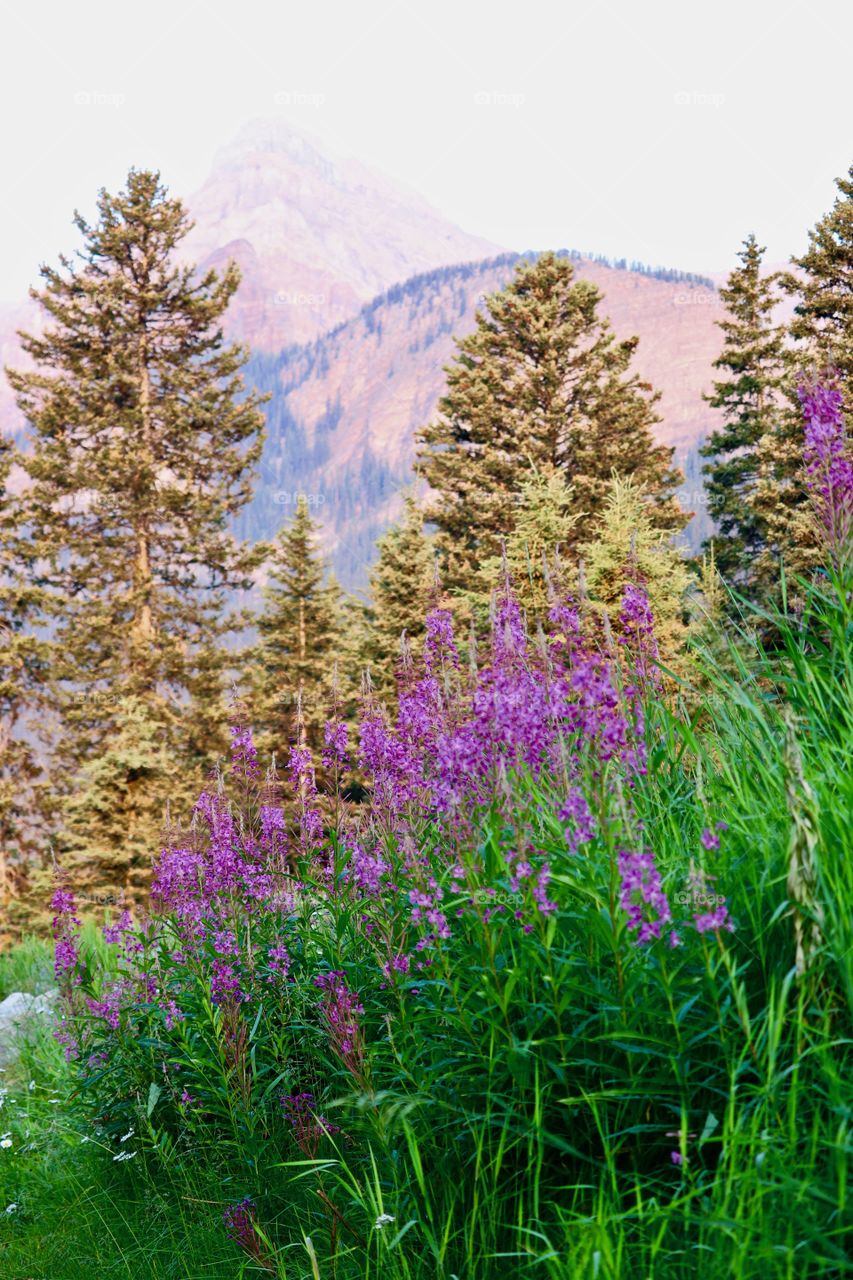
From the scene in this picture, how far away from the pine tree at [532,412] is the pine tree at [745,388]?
6.91 feet

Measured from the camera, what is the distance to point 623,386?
3108 centimetres

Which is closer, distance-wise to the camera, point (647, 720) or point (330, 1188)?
point (330, 1188)

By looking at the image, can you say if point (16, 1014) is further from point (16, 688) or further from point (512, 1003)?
point (16, 688)

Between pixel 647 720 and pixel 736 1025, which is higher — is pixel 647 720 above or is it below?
above

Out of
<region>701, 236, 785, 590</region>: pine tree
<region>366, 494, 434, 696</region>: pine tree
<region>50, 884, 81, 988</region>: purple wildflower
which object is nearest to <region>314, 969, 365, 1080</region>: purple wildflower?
<region>50, 884, 81, 988</region>: purple wildflower

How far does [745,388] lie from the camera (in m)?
32.0

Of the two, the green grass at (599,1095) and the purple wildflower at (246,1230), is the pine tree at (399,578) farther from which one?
the purple wildflower at (246,1230)

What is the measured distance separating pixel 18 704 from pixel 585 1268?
2768cm

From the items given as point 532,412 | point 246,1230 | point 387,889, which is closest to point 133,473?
point 532,412

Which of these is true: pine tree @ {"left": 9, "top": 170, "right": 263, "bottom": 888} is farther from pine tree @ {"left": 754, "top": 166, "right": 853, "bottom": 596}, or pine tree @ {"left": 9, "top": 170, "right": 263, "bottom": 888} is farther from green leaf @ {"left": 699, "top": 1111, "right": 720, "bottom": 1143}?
green leaf @ {"left": 699, "top": 1111, "right": 720, "bottom": 1143}

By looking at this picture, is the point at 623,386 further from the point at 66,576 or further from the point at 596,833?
the point at 596,833

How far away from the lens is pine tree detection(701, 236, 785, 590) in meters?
31.9

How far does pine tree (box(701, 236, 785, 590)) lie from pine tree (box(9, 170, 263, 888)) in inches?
644

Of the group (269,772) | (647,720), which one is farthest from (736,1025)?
(269,772)
